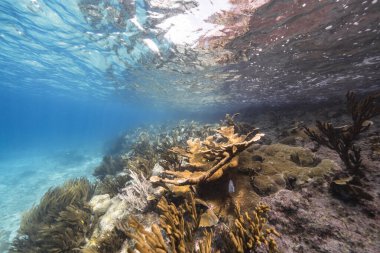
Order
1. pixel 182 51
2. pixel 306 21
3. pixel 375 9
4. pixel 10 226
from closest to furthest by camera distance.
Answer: pixel 375 9
pixel 306 21
pixel 10 226
pixel 182 51

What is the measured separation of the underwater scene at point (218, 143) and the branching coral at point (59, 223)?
0.19 ft

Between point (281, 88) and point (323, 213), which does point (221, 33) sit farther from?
point (281, 88)

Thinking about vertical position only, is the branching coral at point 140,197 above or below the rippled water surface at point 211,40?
below

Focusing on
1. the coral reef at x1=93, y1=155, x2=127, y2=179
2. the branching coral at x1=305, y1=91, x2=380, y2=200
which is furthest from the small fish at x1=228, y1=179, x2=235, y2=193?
the coral reef at x1=93, y1=155, x2=127, y2=179

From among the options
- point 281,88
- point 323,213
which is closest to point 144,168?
point 323,213

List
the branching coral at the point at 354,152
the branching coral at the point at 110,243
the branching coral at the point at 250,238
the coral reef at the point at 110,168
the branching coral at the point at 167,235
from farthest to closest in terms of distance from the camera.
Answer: the coral reef at the point at 110,168
the branching coral at the point at 110,243
the branching coral at the point at 354,152
the branching coral at the point at 250,238
the branching coral at the point at 167,235

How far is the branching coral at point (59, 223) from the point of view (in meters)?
6.30

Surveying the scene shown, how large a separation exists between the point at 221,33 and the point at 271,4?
10.4 ft

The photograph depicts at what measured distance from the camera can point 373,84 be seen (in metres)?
19.2

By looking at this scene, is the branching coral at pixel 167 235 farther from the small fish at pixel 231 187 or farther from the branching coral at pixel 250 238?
the small fish at pixel 231 187

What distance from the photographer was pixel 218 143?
621 cm

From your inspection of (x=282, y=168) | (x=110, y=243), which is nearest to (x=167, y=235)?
(x=110, y=243)

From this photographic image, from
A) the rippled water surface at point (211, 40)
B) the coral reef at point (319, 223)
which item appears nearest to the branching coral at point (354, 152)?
the coral reef at point (319, 223)

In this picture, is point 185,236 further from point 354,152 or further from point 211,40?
point 211,40
